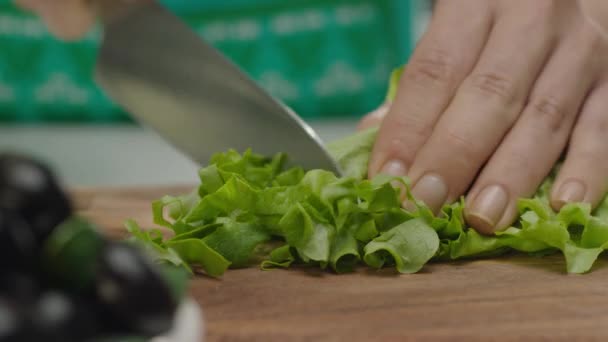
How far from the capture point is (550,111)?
1.16 metres

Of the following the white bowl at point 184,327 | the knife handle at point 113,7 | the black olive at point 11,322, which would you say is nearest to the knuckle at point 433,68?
the knife handle at point 113,7

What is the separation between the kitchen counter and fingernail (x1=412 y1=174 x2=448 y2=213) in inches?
48.4

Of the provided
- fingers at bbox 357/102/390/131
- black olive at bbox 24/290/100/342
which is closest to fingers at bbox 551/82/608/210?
fingers at bbox 357/102/390/131

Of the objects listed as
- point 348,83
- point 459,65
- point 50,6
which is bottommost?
point 348,83

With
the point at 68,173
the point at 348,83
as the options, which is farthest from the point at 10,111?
the point at 348,83

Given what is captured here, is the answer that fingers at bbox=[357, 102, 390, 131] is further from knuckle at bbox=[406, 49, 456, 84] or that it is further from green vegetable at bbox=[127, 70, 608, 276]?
green vegetable at bbox=[127, 70, 608, 276]

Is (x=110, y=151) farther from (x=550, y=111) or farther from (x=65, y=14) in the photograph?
(x=550, y=111)

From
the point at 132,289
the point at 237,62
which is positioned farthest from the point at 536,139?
the point at 237,62

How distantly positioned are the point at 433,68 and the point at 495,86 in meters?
0.09

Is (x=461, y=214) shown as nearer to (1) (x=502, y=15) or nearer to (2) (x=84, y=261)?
(1) (x=502, y=15)

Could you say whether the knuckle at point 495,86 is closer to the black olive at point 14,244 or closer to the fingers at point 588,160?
the fingers at point 588,160

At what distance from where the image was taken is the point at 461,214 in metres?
1.03

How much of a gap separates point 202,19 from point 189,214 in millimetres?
1947

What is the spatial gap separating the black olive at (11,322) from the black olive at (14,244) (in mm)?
31
